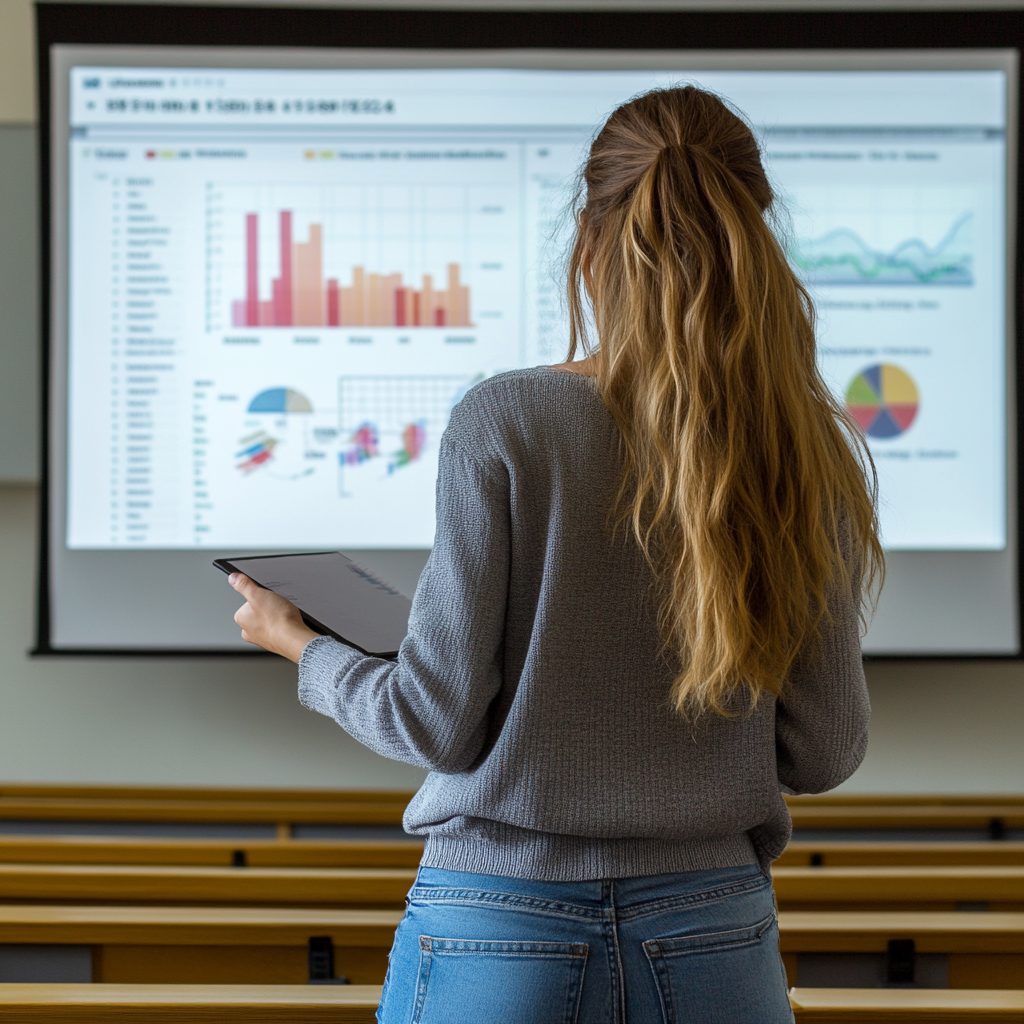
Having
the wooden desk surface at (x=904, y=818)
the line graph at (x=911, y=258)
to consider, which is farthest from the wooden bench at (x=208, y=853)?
the line graph at (x=911, y=258)

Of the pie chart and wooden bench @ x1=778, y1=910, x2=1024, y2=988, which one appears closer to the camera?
wooden bench @ x1=778, y1=910, x2=1024, y2=988

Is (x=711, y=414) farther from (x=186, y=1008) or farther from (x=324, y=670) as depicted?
(x=186, y=1008)

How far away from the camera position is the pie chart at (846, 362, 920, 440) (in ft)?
8.20

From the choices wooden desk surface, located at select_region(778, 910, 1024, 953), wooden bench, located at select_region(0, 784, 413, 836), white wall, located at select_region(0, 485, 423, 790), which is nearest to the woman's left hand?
wooden desk surface, located at select_region(778, 910, 1024, 953)

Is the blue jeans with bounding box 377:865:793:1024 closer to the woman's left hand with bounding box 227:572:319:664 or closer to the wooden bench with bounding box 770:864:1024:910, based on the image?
the woman's left hand with bounding box 227:572:319:664

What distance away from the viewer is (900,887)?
149 cm

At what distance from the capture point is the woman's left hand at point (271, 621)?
94cm

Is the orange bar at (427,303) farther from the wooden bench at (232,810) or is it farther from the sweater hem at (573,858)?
the sweater hem at (573,858)

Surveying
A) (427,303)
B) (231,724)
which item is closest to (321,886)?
(231,724)

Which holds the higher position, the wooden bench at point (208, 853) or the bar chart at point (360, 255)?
the bar chart at point (360, 255)

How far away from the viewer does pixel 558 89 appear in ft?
8.11

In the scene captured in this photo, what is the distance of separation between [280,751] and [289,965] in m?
1.29

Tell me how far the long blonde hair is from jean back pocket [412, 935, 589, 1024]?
226 mm

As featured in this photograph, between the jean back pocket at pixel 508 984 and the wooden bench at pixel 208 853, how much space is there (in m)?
1.01
